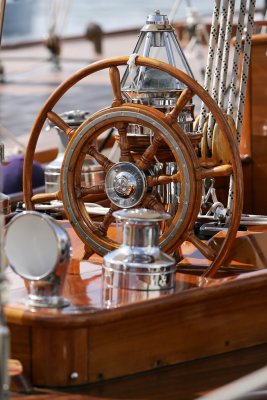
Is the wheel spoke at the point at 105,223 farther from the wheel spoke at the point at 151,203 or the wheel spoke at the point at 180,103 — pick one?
the wheel spoke at the point at 180,103

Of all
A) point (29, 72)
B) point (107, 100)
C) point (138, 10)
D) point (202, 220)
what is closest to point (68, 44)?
point (29, 72)

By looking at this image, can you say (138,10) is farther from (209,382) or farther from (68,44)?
(209,382)

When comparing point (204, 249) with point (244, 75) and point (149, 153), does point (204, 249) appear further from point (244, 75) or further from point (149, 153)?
point (244, 75)

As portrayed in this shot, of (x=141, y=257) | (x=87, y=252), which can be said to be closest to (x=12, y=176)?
(x=87, y=252)

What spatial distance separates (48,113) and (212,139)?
0.37 m

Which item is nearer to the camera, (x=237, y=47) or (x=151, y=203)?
(x=151, y=203)

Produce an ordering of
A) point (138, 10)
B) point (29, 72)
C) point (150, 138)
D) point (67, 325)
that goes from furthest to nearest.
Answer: point (138, 10) → point (29, 72) → point (150, 138) → point (67, 325)

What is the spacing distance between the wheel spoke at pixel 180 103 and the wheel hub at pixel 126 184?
0.13 m

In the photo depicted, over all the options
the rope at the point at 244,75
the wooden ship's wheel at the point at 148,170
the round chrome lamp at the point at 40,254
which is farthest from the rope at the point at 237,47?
the round chrome lamp at the point at 40,254

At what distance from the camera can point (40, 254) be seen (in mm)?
1979

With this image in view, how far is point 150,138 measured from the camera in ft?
7.56

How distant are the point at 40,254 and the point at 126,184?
0.35 m

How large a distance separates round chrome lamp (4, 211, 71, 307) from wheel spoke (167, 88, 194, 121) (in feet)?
1.30

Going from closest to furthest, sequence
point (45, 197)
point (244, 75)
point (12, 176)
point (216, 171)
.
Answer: point (216, 171), point (45, 197), point (244, 75), point (12, 176)
